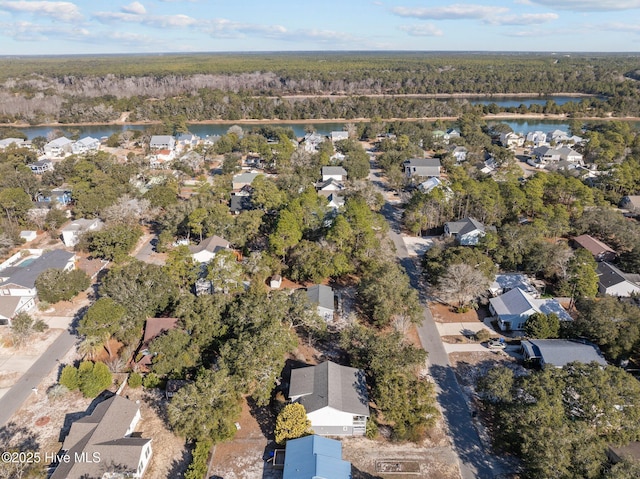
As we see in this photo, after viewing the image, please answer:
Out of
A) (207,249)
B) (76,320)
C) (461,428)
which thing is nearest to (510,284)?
(461,428)

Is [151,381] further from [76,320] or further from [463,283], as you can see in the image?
[463,283]

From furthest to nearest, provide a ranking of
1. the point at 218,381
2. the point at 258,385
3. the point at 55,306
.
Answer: the point at 55,306 → the point at 258,385 → the point at 218,381

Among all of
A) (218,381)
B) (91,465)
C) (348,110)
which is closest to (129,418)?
(91,465)

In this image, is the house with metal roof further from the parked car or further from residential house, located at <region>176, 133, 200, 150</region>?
residential house, located at <region>176, 133, 200, 150</region>

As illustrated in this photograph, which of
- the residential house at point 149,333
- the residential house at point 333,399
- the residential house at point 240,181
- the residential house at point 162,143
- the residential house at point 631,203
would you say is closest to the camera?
the residential house at point 333,399

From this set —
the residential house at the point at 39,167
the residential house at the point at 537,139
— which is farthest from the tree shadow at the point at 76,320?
the residential house at the point at 537,139

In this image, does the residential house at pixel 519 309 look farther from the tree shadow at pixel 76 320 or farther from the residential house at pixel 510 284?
the tree shadow at pixel 76 320

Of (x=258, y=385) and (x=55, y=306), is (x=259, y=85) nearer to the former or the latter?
(x=55, y=306)
